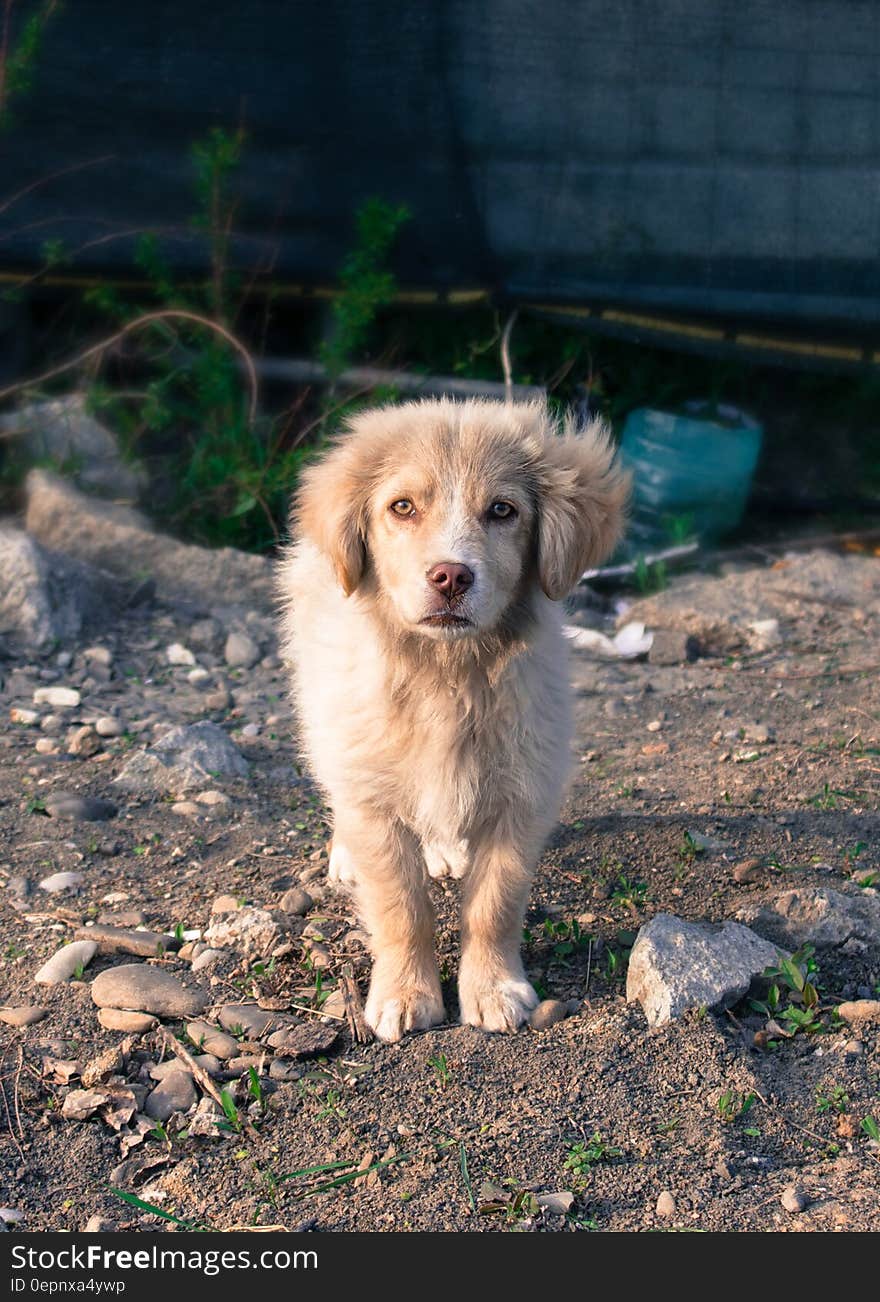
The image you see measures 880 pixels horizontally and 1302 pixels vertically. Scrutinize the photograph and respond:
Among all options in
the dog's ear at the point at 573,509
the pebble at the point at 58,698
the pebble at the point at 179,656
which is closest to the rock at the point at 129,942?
the dog's ear at the point at 573,509

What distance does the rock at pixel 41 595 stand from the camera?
Result: 540cm

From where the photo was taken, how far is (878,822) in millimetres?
4082

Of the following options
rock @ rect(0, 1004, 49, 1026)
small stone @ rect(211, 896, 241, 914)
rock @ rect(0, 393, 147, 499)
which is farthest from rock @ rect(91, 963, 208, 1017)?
rock @ rect(0, 393, 147, 499)

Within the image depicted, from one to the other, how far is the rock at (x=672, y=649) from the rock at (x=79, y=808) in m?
2.39

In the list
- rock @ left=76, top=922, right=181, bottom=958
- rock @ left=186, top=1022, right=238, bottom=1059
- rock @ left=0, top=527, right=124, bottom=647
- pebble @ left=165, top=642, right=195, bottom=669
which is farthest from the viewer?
pebble @ left=165, top=642, right=195, bottom=669

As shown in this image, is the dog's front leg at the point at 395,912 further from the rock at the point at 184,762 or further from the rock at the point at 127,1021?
the rock at the point at 184,762

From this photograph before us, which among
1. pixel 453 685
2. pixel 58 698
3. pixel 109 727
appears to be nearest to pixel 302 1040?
pixel 453 685

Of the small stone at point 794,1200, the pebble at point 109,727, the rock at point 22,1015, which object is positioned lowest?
the rock at point 22,1015

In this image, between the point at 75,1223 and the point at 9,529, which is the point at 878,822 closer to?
the point at 75,1223

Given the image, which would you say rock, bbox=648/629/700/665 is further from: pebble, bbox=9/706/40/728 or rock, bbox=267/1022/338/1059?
rock, bbox=267/1022/338/1059

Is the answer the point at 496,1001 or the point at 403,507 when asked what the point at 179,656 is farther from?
the point at 496,1001

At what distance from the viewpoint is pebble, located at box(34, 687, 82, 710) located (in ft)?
16.4

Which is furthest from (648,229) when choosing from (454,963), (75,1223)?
(75,1223)

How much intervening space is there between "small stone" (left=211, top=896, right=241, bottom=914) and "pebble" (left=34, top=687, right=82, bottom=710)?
1554mm
